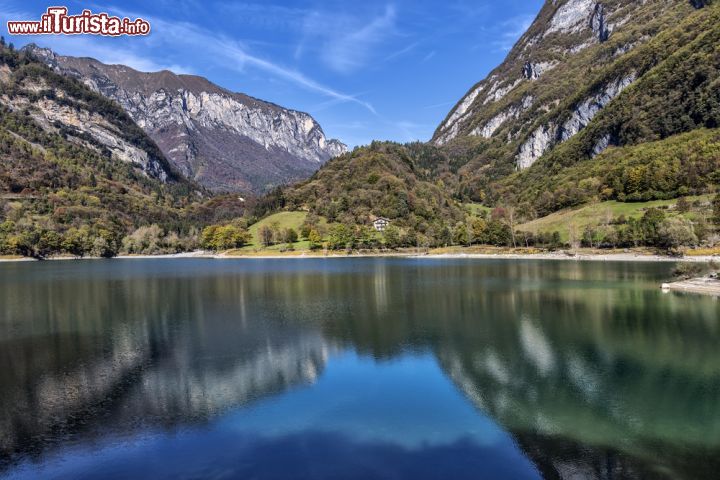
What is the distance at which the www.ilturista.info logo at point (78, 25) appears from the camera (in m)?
85.2

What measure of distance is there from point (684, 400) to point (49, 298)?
5895 cm

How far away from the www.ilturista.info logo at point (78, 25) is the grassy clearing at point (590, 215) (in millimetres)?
106834

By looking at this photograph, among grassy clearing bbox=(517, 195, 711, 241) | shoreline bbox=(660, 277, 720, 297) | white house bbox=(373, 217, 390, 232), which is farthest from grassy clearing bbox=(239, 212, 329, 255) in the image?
shoreline bbox=(660, 277, 720, 297)

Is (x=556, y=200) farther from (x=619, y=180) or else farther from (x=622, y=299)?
(x=622, y=299)

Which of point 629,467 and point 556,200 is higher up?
point 556,200

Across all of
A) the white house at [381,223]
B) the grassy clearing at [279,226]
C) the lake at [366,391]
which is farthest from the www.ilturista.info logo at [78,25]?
the white house at [381,223]

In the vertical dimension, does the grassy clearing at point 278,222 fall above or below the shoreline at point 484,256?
above

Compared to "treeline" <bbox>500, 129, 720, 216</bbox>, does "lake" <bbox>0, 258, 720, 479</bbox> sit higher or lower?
lower

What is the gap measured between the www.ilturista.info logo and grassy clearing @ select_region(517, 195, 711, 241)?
107m

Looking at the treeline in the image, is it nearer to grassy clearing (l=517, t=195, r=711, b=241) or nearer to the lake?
grassy clearing (l=517, t=195, r=711, b=241)

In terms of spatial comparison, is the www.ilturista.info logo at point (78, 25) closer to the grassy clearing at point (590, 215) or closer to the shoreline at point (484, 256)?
the shoreline at point (484, 256)

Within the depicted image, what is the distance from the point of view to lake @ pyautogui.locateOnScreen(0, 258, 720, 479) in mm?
15883

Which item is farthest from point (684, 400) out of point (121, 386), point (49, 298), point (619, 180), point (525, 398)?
point (619, 180)

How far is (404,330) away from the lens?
3631 cm
